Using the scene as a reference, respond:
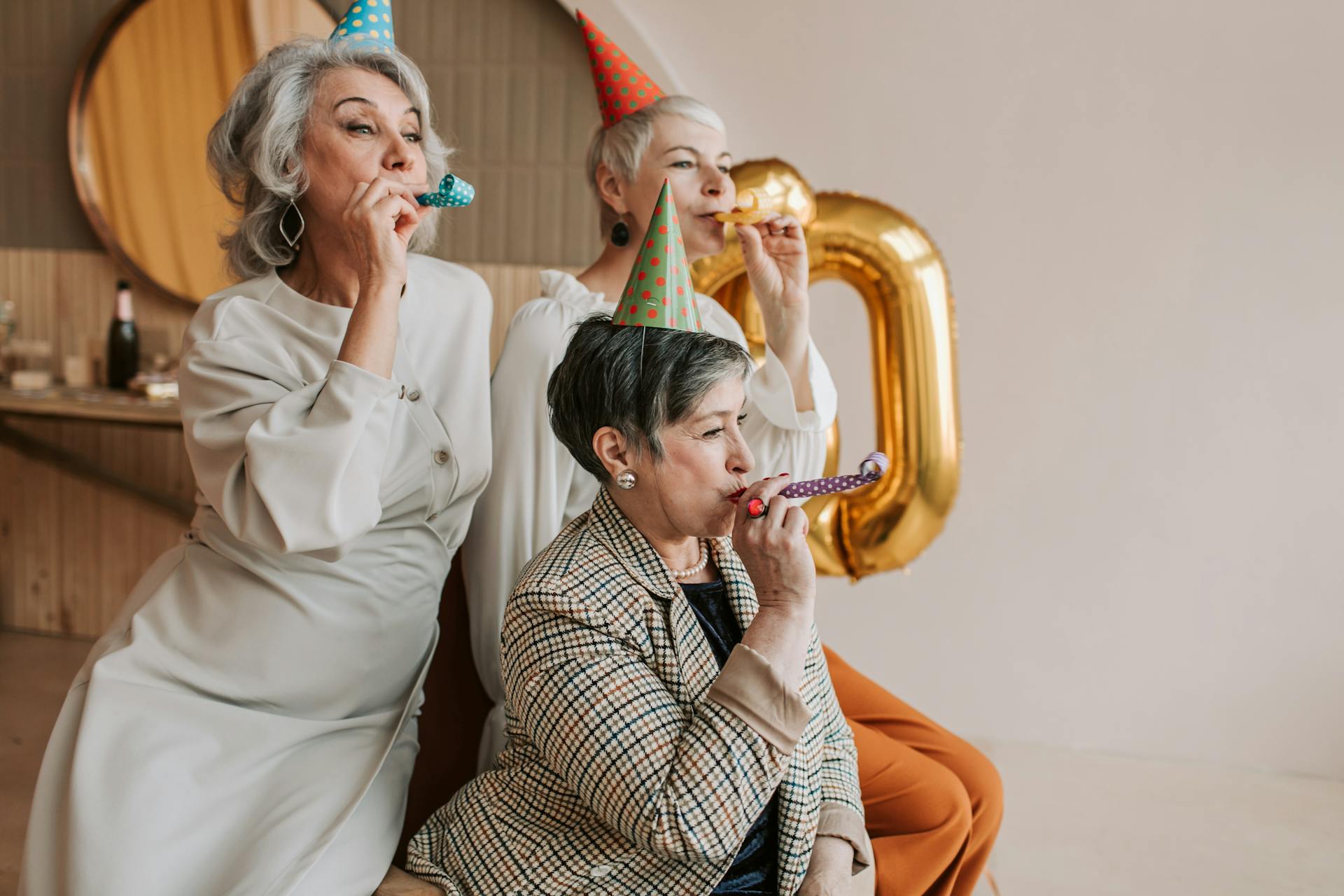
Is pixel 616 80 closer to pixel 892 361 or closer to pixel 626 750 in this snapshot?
pixel 892 361

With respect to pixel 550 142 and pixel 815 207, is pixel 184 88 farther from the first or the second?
pixel 815 207

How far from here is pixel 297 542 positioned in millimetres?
1286

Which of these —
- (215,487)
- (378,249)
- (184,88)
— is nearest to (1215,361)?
(378,249)

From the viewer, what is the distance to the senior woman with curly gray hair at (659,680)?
1.12m

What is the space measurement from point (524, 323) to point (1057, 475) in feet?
6.28

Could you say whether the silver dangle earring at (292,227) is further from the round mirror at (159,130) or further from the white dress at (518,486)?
the round mirror at (159,130)

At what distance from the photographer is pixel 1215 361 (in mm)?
2910

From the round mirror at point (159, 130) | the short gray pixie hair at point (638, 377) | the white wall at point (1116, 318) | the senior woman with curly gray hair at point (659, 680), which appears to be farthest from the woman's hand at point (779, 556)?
the round mirror at point (159, 130)

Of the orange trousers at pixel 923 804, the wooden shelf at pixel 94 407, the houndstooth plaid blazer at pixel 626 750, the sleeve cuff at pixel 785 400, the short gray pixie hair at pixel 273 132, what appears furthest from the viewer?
the wooden shelf at pixel 94 407

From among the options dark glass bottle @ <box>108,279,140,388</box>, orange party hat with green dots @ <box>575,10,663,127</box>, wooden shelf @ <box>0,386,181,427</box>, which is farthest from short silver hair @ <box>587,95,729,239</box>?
dark glass bottle @ <box>108,279,140,388</box>

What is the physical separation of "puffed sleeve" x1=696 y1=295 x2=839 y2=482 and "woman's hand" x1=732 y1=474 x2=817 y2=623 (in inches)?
25.9

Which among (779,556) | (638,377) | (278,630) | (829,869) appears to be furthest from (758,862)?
(278,630)

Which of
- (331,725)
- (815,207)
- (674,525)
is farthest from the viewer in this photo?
(815,207)

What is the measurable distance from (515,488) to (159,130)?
270 centimetres
